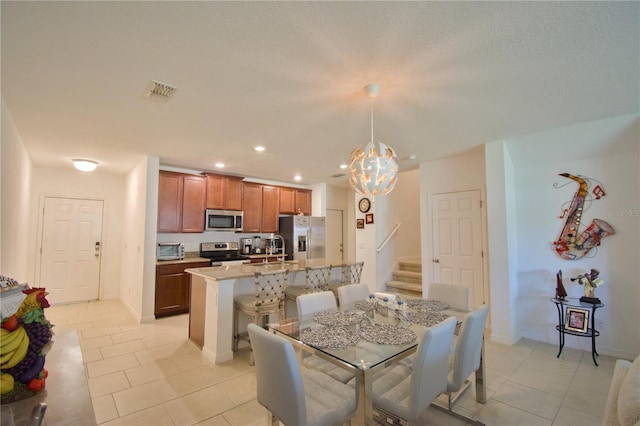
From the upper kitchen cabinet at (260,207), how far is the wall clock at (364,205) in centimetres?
181

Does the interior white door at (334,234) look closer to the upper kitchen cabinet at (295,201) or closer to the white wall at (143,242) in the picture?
the upper kitchen cabinet at (295,201)

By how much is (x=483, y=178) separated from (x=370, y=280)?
271 centimetres

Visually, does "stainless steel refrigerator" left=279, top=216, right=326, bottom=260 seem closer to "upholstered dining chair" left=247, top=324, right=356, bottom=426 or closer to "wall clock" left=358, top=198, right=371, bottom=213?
"wall clock" left=358, top=198, right=371, bottom=213

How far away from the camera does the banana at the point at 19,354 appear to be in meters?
0.91

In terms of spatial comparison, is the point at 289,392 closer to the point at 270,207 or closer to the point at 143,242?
the point at 143,242

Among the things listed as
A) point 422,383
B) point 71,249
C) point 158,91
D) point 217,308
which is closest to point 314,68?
point 158,91

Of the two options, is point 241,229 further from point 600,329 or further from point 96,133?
point 600,329

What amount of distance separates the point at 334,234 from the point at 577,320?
15.7ft

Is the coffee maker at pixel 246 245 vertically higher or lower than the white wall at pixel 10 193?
lower

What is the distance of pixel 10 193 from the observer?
124 inches

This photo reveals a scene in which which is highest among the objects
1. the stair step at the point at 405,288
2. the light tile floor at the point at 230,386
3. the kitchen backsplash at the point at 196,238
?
the kitchen backsplash at the point at 196,238

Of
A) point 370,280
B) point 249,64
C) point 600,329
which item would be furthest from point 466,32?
point 370,280

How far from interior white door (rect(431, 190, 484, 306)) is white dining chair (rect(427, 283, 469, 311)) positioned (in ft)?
5.50

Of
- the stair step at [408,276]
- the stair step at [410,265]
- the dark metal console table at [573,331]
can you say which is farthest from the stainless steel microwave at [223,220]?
the dark metal console table at [573,331]
